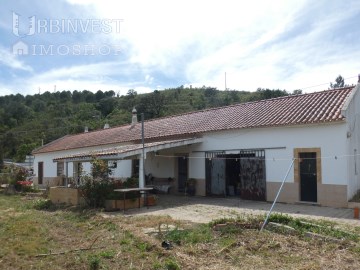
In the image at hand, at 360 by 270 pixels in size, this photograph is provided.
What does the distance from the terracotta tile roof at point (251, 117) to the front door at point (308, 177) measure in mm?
1392

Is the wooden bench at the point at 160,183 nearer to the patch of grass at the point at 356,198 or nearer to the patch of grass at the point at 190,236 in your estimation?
the patch of grass at the point at 356,198

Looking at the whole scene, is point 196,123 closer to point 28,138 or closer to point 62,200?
point 62,200

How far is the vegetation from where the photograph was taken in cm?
4759

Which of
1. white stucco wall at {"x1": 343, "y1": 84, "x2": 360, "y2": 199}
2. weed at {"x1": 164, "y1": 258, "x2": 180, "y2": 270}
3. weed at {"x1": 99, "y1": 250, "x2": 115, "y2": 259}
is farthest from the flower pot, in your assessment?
weed at {"x1": 164, "y1": 258, "x2": 180, "y2": 270}

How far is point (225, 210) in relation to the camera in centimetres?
1346

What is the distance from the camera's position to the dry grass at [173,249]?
265 inches

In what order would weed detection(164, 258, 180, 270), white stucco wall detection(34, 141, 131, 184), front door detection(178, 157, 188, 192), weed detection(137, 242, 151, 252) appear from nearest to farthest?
weed detection(164, 258, 180, 270)
weed detection(137, 242, 151, 252)
front door detection(178, 157, 188, 192)
white stucco wall detection(34, 141, 131, 184)

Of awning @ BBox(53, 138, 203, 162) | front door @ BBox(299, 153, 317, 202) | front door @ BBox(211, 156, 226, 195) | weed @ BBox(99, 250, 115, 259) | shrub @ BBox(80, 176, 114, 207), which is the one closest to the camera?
weed @ BBox(99, 250, 115, 259)

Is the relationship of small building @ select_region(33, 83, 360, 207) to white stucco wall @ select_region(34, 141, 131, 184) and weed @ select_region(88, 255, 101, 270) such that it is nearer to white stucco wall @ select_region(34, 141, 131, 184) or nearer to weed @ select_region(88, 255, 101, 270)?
white stucco wall @ select_region(34, 141, 131, 184)

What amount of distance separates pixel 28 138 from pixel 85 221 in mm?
41538

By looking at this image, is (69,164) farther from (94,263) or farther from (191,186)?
(94,263)

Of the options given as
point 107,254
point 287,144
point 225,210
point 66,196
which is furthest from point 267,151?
point 107,254

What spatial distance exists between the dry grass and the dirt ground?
2.03m

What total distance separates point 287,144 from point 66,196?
32.8 feet
